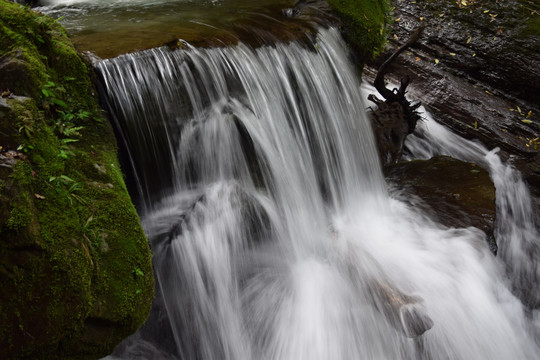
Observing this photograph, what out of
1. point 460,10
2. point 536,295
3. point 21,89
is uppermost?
point 460,10

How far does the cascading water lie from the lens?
3979 millimetres

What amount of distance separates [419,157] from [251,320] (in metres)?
4.54

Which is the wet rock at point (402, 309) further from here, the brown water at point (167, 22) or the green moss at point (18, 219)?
the brown water at point (167, 22)

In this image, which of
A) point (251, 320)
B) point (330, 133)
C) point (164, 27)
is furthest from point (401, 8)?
point (251, 320)

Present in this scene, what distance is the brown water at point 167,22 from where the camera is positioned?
474 centimetres

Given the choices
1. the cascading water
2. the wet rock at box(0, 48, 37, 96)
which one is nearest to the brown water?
the cascading water

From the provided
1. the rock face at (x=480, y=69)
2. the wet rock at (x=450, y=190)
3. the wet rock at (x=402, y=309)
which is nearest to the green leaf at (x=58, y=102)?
the wet rock at (x=402, y=309)

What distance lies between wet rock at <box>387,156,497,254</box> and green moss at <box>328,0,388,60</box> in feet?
6.66

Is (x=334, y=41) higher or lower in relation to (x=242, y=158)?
higher

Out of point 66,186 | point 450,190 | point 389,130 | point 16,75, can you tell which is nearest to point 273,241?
point 66,186

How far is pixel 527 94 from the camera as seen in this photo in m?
8.02

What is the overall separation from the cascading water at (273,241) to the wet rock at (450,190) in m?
0.22

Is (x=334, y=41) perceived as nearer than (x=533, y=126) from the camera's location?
Yes

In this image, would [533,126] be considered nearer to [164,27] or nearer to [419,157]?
[419,157]
